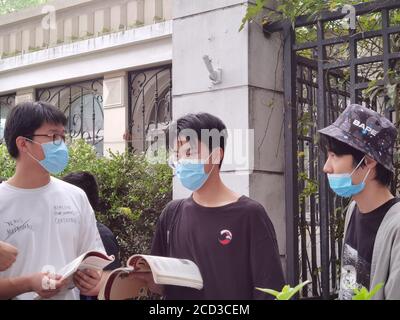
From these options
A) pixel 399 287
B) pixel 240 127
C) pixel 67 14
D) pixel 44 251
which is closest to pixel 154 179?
pixel 240 127

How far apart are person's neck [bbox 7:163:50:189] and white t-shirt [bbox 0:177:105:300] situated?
0.10ft

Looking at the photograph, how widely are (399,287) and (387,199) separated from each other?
21.5 inches

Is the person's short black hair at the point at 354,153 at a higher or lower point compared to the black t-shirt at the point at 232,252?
higher

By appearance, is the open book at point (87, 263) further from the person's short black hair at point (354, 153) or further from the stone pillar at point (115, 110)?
the stone pillar at point (115, 110)

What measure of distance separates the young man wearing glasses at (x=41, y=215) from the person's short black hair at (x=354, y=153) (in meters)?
1.30

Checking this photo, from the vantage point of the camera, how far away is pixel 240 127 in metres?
4.75

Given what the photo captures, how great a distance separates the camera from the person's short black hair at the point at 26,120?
3299mm

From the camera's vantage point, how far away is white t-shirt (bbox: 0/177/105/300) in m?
3.05

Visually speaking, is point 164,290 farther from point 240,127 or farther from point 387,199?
point 240,127

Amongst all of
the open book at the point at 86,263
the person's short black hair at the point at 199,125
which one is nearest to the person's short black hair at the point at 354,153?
the person's short black hair at the point at 199,125

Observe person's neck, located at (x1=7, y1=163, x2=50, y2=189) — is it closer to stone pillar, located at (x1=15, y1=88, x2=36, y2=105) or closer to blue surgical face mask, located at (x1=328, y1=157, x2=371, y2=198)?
blue surgical face mask, located at (x1=328, y1=157, x2=371, y2=198)

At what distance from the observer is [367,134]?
297cm

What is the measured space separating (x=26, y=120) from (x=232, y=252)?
1271 mm

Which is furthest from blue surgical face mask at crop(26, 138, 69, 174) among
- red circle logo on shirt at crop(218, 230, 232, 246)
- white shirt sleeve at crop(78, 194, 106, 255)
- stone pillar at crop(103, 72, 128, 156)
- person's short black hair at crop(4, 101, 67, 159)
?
stone pillar at crop(103, 72, 128, 156)
